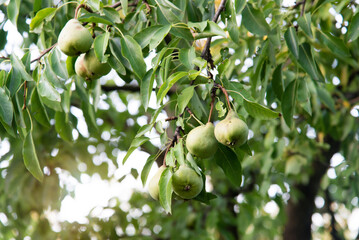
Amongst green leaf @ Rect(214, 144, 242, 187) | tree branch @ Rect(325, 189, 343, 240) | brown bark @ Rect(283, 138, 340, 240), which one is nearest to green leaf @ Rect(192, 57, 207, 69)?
green leaf @ Rect(214, 144, 242, 187)

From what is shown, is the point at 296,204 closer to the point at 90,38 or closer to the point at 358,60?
the point at 358,60

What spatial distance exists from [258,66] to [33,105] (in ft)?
3.13

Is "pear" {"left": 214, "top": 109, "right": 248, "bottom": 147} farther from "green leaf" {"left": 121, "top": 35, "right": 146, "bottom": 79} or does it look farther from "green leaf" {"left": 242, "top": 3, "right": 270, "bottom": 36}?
"green leaf" {"left": 242, "top": 3, "right": 270, "bottom": 36}

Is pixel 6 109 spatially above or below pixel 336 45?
above

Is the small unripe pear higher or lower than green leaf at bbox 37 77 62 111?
lower

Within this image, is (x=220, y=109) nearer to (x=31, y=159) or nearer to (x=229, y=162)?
(x=229, y=162)

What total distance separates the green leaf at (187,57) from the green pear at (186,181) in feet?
1.02

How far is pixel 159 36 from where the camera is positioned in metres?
1.47

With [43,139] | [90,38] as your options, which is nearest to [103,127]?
[43,139]

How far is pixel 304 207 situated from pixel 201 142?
3510 mm

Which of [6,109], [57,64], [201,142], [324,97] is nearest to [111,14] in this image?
[57,64]

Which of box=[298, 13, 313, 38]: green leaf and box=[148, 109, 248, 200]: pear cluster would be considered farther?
box=[298, 13, 313, 38]: green leaf

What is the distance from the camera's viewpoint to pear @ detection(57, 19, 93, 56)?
1.44m

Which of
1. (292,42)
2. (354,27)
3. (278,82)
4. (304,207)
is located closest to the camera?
(292,42)
